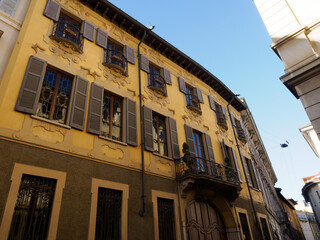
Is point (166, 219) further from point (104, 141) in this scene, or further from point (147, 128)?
point (104, 141)

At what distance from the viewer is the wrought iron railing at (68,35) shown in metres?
8.77

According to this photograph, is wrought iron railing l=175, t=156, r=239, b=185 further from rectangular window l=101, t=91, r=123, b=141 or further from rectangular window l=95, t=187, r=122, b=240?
rectangular window l=95, t=187, r=122, b=240

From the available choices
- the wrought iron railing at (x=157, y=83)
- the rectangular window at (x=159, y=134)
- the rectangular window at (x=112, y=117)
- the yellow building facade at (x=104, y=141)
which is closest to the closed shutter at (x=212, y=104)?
the yellow building facade at (x=104, y=141)

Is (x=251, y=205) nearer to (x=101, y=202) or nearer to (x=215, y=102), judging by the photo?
(x=215, y=102)

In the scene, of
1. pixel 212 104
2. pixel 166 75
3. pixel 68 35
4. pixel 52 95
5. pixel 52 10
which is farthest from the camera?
pixel 212 104

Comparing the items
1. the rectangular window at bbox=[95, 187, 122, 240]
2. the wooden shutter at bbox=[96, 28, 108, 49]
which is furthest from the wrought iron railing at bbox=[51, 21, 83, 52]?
the rectangular window at bbox=[95, 187, 122, 240]

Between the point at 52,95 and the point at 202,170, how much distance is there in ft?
24.3

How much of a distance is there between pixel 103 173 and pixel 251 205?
10.1 m

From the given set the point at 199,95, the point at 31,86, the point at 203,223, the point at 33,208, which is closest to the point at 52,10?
the point at 31,86

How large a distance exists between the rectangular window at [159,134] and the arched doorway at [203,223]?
2.70m

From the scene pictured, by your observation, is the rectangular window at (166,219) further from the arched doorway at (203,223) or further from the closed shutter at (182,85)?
the closed shutter at (182,85)

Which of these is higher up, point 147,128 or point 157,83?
point 157,83

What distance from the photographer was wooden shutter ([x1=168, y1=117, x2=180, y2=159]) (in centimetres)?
1038

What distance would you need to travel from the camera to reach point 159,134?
10.7 meters
